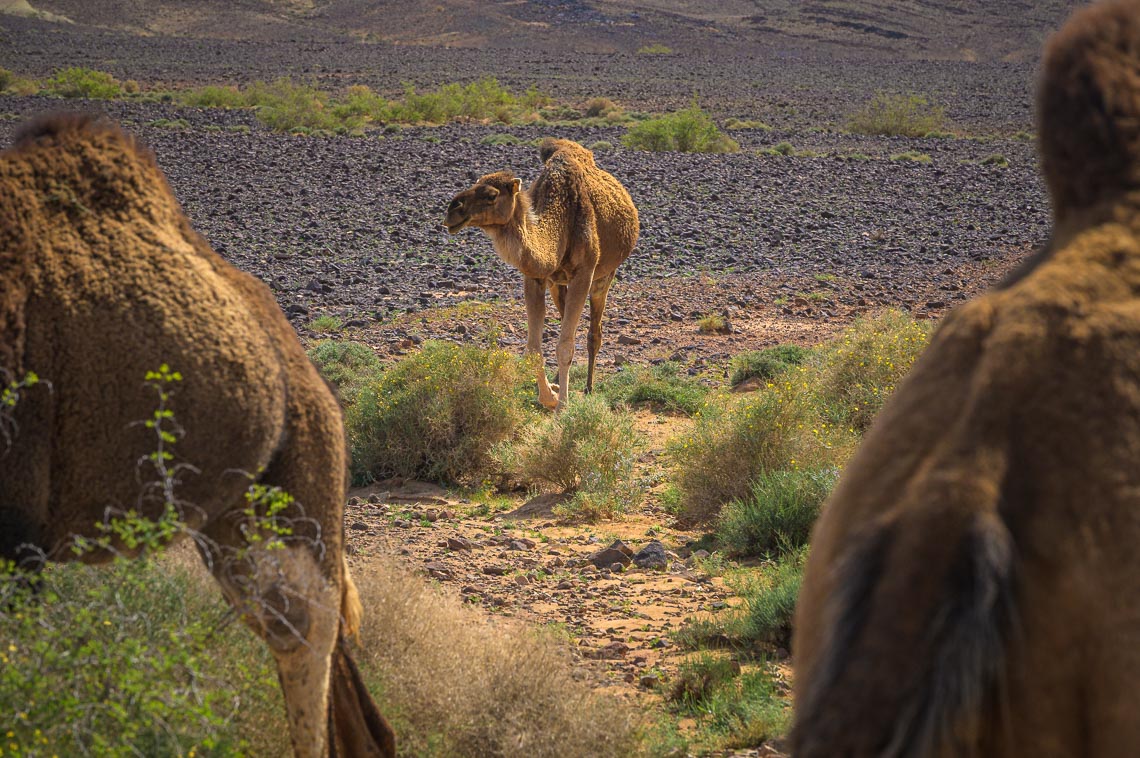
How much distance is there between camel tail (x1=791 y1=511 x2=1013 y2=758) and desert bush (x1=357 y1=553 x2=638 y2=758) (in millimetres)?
2381

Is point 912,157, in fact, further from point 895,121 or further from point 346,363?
point 346,363

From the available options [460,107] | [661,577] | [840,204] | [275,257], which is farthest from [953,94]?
[661,577]

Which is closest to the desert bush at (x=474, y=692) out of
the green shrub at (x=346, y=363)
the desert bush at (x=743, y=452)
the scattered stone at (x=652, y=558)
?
the scattered stone at (x=652, y=558)

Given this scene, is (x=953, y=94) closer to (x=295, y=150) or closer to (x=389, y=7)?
(x=295, y=150)

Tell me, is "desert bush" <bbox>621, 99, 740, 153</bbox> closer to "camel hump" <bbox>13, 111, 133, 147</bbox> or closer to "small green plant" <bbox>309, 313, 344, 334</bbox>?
"small green plant" <bbox>309, 313, 344, 334</bbox>

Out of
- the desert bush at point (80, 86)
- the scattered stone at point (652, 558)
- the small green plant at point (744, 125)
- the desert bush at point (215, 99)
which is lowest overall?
the small green plant at point (744, 125)

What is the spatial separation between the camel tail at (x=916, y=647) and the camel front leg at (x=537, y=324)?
8.18m

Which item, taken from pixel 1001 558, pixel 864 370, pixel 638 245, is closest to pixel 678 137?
pixel 638 245

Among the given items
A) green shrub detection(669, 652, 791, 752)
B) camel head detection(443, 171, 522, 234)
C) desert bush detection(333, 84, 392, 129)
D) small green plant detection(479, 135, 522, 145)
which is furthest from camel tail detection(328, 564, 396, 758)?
desert bush detection(333, 84, 392, 129)

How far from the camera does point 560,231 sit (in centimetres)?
1036

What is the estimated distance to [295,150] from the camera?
26.8 meters

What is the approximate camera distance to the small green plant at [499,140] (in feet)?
98.6

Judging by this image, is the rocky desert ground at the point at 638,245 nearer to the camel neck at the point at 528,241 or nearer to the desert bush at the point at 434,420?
the desert bush at the point at 434,420

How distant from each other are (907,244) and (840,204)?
12.4 feet
